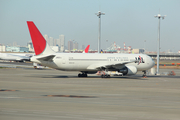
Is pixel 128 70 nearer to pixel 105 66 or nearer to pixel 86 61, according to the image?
pixel 105 66

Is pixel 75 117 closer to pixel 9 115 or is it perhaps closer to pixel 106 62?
pixel 9 115

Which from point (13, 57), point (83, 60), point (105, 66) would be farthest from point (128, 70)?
point (13, 57)

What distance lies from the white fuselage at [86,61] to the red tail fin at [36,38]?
5.91 feet

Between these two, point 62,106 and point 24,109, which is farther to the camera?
point 62,106

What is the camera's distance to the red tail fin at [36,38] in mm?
39938

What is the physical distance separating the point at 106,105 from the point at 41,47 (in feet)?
86.6

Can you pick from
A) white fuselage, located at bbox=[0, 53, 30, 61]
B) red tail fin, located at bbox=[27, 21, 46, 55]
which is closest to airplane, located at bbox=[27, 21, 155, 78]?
red tail fin, located at bbox=[27, 21, 46, 55]

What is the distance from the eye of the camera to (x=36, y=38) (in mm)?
40125

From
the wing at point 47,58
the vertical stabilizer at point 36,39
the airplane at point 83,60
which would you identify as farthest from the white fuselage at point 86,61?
the vertical stabilizer at point 36,39

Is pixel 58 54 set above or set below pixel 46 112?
above

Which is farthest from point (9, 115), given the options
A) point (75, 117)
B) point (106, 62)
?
point (106, 62)

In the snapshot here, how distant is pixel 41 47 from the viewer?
40.5 metres

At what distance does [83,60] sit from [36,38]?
857 cm

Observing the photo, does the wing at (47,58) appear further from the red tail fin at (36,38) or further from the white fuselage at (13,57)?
the white fuselage at (13,57)
